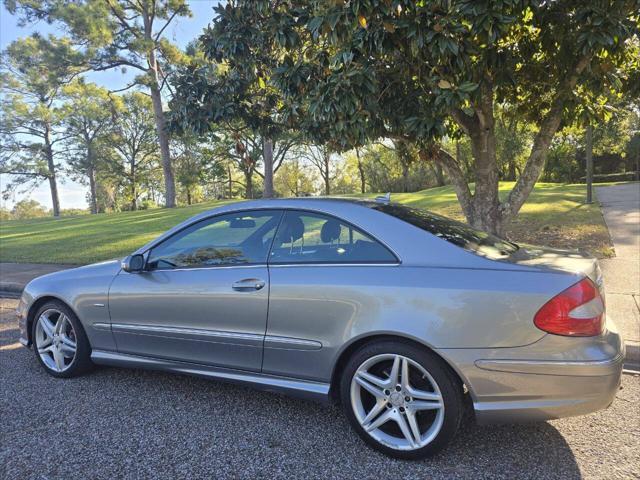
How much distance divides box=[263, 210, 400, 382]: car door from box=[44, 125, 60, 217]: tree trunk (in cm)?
4651

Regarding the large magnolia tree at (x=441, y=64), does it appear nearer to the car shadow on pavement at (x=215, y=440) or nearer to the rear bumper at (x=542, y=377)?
the rear bumper at (x=542, y=377)

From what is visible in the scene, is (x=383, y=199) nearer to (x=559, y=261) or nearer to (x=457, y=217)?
(x=559, y=261)

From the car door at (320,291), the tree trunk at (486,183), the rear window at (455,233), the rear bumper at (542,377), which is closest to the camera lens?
the rear bumper at (542,377)

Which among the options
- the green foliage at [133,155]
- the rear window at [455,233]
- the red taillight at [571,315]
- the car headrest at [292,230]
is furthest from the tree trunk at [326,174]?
the red taillight at [571,315]

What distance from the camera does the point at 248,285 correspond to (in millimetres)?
3107

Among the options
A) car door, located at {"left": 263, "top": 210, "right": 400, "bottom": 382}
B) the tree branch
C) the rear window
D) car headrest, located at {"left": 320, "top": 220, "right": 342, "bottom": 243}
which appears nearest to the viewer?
car door, located at {"left": 263, "top": 210, "right": 400, "bottom": 382}

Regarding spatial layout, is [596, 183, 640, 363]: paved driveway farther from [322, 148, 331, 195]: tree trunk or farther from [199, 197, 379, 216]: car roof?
[322, 148, 331, 195]: tree trunk

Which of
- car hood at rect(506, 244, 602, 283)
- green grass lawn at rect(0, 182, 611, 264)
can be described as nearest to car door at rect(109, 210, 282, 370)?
car hood at rect(506, 244, 602, 283)

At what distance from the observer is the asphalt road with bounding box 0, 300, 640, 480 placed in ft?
8.56

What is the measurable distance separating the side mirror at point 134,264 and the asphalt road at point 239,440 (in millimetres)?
980

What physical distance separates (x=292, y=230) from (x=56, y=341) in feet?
7.88

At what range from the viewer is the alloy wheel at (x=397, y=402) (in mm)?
2637

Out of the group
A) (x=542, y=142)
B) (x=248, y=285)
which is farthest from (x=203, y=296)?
(x=542, y=142)

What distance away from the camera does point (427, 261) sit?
2711mm
